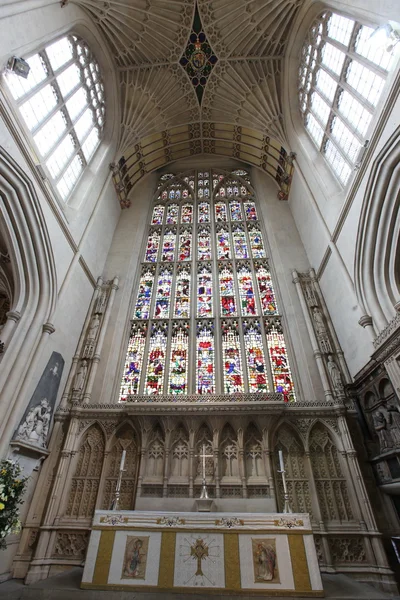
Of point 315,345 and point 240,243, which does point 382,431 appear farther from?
point 240,243

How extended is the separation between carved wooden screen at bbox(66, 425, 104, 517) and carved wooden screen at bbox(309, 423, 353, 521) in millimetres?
4971

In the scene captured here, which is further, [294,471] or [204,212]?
[204,212]

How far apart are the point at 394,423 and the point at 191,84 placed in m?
14.4

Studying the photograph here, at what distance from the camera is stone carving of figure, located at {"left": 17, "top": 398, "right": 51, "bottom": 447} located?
21.6 feet

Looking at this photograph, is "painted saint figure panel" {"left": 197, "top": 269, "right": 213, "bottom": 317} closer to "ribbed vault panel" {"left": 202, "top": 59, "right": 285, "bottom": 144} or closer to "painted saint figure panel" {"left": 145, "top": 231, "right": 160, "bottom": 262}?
"painted saint figure panel" {"left": 145, "top": 231, "right": 160, "bottom": 262}

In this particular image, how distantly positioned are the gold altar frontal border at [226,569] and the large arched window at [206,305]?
3.58 meters

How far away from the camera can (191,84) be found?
1359 centimetres

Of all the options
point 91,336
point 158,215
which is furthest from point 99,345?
Result: point 158,215

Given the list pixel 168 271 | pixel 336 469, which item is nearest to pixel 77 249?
pixel 168 271

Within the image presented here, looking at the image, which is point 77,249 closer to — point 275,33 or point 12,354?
point 12,354

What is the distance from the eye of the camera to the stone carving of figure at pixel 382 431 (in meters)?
6.32

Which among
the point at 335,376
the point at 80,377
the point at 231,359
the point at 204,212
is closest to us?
the point at 335,376

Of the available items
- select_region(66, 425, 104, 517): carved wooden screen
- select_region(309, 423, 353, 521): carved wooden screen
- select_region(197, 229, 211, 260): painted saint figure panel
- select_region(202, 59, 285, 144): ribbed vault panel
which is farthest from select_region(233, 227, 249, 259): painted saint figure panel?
select_region(66, 425, 104, 517): carved wooden screen

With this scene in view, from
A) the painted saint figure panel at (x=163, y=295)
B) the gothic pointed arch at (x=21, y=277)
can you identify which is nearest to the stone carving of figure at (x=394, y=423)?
the painted saint figure panel at (x=163, y=295)
